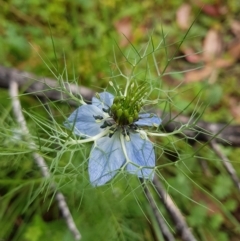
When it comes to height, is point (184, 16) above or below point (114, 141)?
below

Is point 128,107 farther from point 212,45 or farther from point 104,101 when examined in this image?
point 212,45

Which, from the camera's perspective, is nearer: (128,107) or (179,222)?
(128,107)

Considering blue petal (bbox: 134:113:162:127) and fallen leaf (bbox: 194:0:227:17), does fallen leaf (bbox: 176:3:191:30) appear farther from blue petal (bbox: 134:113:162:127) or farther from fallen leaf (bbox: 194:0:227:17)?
blue petal (bbox: 134:113:162:127)

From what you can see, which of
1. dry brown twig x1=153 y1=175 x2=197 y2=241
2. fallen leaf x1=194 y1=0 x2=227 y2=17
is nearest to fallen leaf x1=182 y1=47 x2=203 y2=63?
fallen leaf x1=194 y1=0 x2=227 y2=17

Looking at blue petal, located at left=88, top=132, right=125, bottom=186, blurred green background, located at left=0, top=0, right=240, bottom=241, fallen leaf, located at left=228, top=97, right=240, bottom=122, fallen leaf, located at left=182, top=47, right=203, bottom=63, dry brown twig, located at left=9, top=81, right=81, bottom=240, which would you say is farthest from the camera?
fallen leaf, located at left=182, top=47, right=203, bottom=63

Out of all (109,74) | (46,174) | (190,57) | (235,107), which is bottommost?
(235,107)

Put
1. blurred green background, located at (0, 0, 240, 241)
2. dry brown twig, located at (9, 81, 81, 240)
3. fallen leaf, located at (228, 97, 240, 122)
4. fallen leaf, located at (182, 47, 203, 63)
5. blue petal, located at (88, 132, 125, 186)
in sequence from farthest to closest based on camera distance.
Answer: fallen leaf, located at (182, 47, 203, 63) < fallen leaf, located at (228, 97, 240, 122) < blurred green background, located at (0, 0, 240, 241) < dry brown twig, located at (9, 81, 81, 240) < blue petal, located at (88, 132, 125, 186)

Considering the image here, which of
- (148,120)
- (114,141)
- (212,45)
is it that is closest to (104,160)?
(114,141)

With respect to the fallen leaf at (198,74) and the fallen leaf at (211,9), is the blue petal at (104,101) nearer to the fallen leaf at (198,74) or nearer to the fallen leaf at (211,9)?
the fallen leaf at (198,74)
